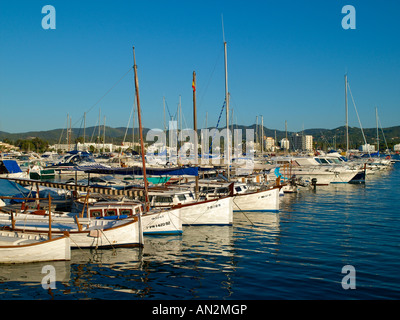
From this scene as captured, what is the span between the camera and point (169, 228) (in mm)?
24562

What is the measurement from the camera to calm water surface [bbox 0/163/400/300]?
1500cm

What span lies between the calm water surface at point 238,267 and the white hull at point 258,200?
4.79m

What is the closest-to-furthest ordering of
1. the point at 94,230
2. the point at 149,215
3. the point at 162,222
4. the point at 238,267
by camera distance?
the point at 238,267 → the point at 94,230 → the point at 149,215 → the point at 162,222

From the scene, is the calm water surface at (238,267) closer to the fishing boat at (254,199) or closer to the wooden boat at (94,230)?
the wooden boat at (94,230)

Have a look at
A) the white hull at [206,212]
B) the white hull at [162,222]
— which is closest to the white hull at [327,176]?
the white hull at [206,212]

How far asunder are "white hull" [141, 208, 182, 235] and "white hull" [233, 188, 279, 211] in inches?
410

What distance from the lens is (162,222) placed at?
24312 mm

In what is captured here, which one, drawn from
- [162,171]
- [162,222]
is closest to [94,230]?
[162,222]

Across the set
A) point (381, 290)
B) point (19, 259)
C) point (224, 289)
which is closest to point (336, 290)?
A: point (381, 290)

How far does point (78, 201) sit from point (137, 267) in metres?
11.7

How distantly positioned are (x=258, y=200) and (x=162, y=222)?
12.5 m

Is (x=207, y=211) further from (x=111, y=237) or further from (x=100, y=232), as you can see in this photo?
(x=100, y=232)

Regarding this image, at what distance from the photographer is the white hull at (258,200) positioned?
111 ft
